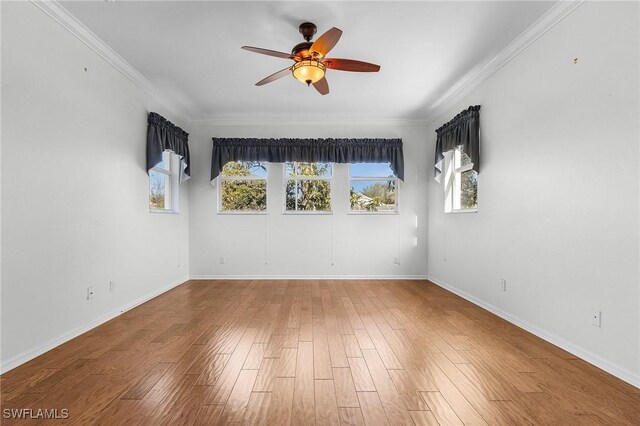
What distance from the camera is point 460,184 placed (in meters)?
4.50

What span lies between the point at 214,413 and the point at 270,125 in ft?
15.3

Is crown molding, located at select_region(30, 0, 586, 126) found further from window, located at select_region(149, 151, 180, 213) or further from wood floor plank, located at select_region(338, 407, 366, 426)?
wood floor plank, located at select_region(338, 407, 366, 426)

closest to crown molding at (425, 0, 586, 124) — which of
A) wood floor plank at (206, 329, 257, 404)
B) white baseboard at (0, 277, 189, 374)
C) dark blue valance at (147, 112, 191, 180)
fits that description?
wood floor plank at (206, 329, 257, 404)

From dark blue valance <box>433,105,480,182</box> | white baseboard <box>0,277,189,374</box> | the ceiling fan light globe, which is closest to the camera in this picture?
white baseboard <box>0,277,189,374</box>

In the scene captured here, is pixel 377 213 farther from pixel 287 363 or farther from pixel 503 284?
pixel 287 363

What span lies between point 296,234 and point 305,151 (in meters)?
1.45

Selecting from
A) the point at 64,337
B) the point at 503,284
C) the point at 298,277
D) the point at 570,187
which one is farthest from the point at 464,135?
the point at 64,337

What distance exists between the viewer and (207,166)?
5.55m

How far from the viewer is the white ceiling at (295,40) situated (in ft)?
8.63

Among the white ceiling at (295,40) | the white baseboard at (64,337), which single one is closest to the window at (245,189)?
the white ceiling at (295,40)

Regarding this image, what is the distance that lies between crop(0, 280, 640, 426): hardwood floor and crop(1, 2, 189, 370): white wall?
302 mm

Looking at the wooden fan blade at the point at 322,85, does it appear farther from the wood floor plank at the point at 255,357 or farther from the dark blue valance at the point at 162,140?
the wood floor plank at the point at 255,357

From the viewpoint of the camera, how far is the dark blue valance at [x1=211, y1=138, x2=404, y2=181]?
540cm

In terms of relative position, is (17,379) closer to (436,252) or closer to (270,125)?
(270,125)
